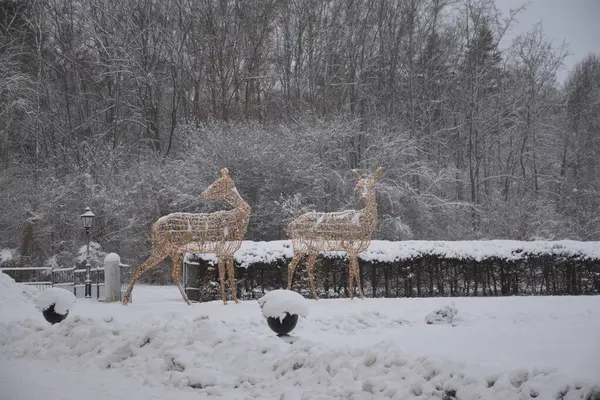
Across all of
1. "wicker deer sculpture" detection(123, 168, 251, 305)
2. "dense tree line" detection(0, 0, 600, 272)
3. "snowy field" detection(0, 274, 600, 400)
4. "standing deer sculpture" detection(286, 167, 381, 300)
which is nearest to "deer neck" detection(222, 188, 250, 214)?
"wicker deer sculpture" detection(123, 168, 251, 305)

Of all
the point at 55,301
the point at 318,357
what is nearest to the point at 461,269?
the point at 318,357

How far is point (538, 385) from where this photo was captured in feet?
16.0

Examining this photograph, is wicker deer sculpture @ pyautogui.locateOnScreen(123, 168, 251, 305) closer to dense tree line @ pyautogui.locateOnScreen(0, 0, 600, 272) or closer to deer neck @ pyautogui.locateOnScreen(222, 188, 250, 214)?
deer neck @ pyautogui.locateOnScreen(222, 188, 250, 214)

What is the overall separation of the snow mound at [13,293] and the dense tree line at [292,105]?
6.27m

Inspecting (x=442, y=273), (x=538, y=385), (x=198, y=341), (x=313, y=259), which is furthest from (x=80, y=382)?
(x=442, y=273)

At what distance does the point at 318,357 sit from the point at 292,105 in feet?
70.9

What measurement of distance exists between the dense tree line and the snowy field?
12993 millimetres

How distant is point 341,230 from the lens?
504 inches

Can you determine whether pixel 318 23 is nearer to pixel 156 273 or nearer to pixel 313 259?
pixel 156 273

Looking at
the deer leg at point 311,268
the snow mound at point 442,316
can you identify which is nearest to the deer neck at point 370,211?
the deer leg at point 311,268

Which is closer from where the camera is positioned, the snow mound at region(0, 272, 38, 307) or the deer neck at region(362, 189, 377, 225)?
the deer neck at region(362, 189, 377, 225)

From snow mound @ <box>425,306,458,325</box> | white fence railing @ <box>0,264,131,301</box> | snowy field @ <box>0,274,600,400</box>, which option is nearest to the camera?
snowy field @ <box>0,274,600,400</box>

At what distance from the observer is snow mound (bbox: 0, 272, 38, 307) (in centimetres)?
1462

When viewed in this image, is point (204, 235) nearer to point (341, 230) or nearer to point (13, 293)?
point (341, 230)
